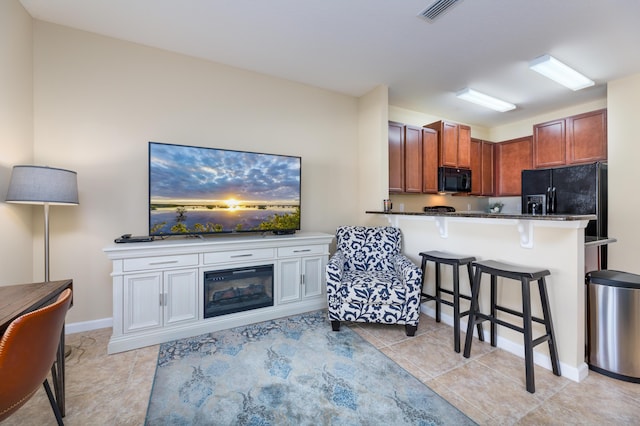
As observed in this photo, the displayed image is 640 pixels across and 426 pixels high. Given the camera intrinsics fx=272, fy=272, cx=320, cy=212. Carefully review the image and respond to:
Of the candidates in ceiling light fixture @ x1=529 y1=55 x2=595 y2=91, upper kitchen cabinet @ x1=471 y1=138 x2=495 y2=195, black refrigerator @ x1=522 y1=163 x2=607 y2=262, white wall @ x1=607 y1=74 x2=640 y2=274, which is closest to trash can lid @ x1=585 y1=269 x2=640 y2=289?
black refrigerator @ x1=522 y1=163 x2=607 y2=262

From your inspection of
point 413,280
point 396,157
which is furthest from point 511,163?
point 413,280

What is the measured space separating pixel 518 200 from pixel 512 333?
3923mm

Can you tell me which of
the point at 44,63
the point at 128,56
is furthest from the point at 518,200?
the point at 44,63

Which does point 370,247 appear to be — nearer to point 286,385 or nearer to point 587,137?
point 286,385

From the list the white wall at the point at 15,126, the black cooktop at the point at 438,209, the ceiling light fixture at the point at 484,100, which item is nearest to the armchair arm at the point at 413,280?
the black cooktop at the point at 438,209

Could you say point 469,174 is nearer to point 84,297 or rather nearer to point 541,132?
point 541,132

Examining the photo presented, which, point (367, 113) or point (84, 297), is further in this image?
point (367, 113)

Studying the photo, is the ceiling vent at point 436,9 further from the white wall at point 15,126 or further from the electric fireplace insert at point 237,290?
the white wall at point 15,126

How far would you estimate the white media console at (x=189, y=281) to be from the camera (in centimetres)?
228

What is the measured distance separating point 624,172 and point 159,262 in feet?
17.2

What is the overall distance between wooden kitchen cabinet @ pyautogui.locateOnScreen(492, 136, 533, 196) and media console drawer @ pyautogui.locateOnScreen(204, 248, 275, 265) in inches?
182

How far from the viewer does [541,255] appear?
2.10m

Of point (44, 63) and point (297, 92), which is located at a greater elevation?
point (297, 92)

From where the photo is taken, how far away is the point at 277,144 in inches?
137
